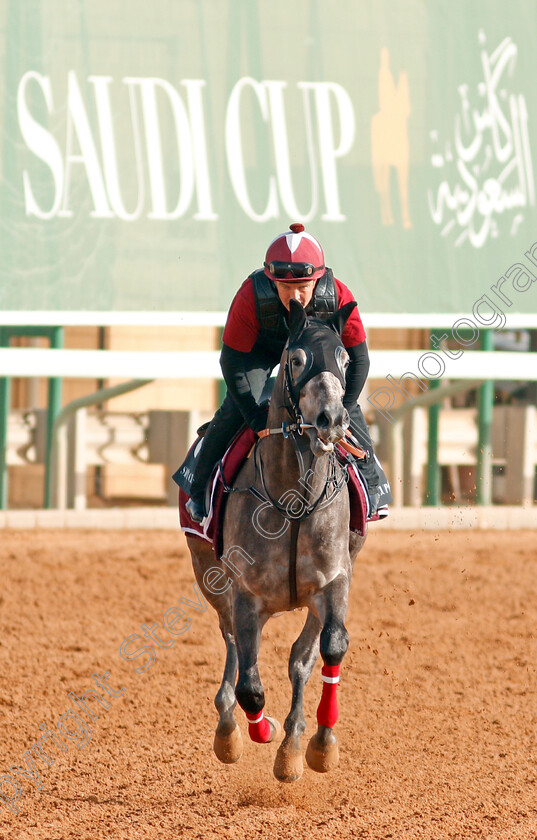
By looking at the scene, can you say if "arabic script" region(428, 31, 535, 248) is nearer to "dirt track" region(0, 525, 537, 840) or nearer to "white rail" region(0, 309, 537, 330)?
"white rail" region(0, 309, 537, 330)

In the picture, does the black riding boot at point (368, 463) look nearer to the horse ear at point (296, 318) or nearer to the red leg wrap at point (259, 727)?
the horse ear at point (296, 318)

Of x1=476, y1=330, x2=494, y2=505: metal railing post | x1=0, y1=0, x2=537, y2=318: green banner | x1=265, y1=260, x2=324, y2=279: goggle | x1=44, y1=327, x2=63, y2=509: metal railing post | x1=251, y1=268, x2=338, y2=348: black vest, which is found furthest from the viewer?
x1=476, y1=330, x2=494, y2=505: metal railing post

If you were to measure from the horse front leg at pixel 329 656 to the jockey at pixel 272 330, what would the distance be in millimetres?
824

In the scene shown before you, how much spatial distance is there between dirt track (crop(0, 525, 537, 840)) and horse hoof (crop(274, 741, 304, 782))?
188 mm

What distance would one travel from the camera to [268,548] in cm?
483

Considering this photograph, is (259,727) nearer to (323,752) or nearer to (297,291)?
(323,752)

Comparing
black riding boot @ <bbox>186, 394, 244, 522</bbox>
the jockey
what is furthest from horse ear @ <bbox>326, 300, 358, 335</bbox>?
black riding boot @ <bbox>186, 394, 244, 522</bbox>

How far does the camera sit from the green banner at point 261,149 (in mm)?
12141

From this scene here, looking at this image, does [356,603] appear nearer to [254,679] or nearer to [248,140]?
[254,679]

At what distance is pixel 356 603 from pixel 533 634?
A: 159cm

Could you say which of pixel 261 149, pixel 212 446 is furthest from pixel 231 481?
pixel 261 149

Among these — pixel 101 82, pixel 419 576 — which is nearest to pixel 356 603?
pixel 419 576

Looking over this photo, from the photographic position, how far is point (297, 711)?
5.10 m

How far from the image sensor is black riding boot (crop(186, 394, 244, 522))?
17.9ft
